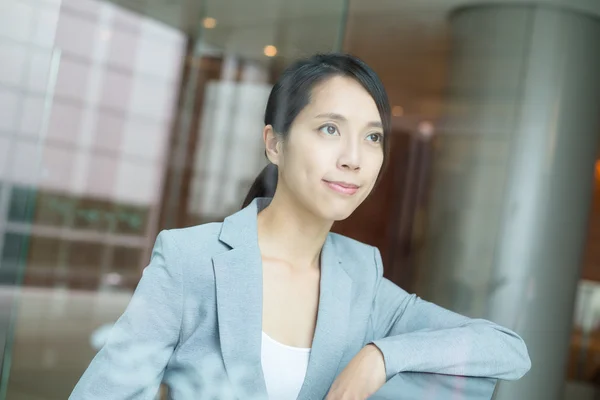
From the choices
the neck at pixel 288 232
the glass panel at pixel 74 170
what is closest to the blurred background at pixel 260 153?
the glass panel at pixel 74 170

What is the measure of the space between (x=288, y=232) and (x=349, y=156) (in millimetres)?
170

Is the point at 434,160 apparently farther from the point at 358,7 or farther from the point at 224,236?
the point at 224,236

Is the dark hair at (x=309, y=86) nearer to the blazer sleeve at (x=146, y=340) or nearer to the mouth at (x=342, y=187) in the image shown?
the mouth at (x=342, y=187)

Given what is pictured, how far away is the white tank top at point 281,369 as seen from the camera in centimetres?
125

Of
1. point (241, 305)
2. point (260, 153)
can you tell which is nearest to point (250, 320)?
point (241, 305)

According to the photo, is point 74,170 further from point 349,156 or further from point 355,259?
point 349,156

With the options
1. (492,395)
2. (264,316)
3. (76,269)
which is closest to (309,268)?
(264,316)

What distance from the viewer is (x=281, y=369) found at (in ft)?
4.10

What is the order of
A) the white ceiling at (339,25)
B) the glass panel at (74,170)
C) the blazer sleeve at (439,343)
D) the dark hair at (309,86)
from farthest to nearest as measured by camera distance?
the glass panel at (74,170)
the white ceiling at (339,25)
the dark hair at (309,86)
the blazer sleeve at (439,343)

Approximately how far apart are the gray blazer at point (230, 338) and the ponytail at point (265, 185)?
3.0 inches

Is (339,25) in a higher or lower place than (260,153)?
higher

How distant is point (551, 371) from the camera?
7.75 ft

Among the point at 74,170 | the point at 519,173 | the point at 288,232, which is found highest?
the point at 519,173

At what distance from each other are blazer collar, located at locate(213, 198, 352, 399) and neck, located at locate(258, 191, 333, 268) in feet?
0.08
